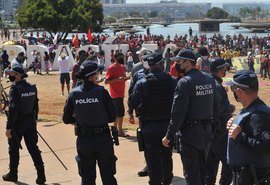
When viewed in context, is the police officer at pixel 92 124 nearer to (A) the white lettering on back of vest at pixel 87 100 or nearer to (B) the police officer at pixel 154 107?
(A) the white lettering on back of vest at pixel 87 100

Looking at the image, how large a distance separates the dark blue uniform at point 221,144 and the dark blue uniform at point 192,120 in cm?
81

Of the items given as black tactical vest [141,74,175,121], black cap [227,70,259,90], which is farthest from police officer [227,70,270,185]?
black tactical vest [141,74,175,121]

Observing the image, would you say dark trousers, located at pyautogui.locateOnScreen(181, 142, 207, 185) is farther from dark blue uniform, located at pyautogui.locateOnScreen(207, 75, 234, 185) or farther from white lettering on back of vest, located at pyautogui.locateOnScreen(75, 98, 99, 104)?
white lettering on back of vest, located at pyautogui.locateOnScreen(75, 98, 99, 104)

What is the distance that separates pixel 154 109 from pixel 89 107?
100 cm

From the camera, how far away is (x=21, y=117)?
7.80m

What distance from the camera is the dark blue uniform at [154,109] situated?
22.9 ft

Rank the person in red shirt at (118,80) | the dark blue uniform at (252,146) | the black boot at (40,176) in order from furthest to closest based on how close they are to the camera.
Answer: the person in red shirt at (118,80) → the black boot at (40,176) → the dark blue uniform at (252,146)

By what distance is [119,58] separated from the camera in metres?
10.7

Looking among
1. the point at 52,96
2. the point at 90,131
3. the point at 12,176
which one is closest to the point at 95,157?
the point at 90,131

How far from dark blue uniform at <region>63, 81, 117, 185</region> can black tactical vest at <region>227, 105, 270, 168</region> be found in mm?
1951

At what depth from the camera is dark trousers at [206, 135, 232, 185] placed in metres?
7.13

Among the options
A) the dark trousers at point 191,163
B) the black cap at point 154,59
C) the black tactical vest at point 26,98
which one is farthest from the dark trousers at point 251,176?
the black tactical vest at point 26,98

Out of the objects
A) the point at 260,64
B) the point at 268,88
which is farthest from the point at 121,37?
the point at 268,88

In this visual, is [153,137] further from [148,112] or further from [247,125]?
[247,125]
